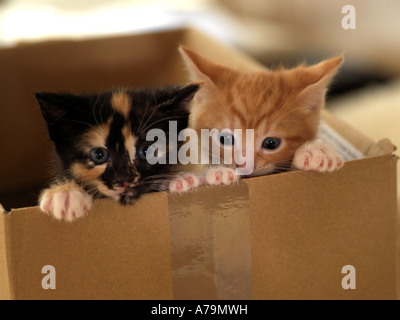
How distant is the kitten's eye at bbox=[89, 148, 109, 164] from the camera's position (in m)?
1.03

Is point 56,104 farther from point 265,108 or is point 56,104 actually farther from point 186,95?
point 265,108

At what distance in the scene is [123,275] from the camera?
0.87 meters

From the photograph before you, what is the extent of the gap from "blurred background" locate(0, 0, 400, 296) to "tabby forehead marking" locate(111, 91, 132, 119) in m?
0.90

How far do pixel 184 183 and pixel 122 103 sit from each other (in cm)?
26

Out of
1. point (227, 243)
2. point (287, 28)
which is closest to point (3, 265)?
point (227, 243)

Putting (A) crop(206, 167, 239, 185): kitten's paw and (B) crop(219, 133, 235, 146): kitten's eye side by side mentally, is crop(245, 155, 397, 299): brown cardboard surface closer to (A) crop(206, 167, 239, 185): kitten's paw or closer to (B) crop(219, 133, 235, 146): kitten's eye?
(A) crop(206, 167, 239, 185): kitten's paw

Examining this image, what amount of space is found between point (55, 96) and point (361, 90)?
2.02 m

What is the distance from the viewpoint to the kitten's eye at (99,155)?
1027 millimetres

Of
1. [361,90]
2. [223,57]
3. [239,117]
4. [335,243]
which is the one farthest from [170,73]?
[361,90]

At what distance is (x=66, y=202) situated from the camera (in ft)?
2.76

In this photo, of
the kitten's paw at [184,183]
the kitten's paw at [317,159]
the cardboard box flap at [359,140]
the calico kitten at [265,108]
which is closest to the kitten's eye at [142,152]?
the kitten's paw at [184,183]
